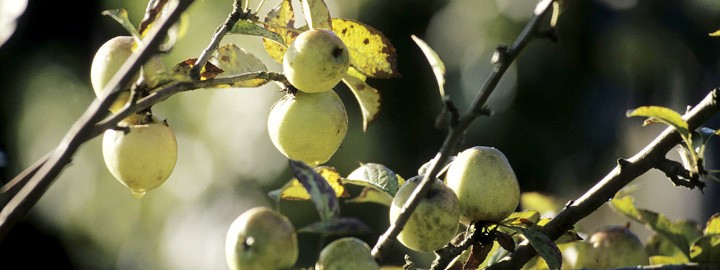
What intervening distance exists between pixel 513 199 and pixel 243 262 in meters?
0.23

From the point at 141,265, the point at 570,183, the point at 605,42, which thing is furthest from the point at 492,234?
the point at 605,42

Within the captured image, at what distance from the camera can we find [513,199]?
2.00 feet

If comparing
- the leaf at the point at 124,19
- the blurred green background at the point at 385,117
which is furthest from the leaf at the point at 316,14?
the blurred green background at the point at 385,117

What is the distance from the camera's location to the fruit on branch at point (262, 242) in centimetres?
43

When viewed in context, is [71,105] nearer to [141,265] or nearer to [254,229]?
[141,265]

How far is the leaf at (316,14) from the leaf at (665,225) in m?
0.24

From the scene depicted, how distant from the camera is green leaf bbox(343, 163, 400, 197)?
63 centimetres

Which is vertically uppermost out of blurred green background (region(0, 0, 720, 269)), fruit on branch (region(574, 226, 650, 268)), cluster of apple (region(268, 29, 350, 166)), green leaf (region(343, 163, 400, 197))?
cluster of apple (region(268, 29, 350, 166))

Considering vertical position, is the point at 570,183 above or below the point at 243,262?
below

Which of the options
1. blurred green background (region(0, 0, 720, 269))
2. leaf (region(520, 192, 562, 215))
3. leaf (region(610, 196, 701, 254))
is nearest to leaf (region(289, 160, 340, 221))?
leaf (region(610, 196, 701, 254))

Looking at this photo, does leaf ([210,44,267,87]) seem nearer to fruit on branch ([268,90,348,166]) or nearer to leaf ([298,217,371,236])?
fruit on branch ([268,90,348,166])

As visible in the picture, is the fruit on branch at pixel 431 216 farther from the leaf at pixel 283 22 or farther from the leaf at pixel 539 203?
the leaf at pixel 539 203

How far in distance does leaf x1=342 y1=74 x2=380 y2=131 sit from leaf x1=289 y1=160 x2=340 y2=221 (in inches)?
7.0

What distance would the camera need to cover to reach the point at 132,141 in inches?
22.9
